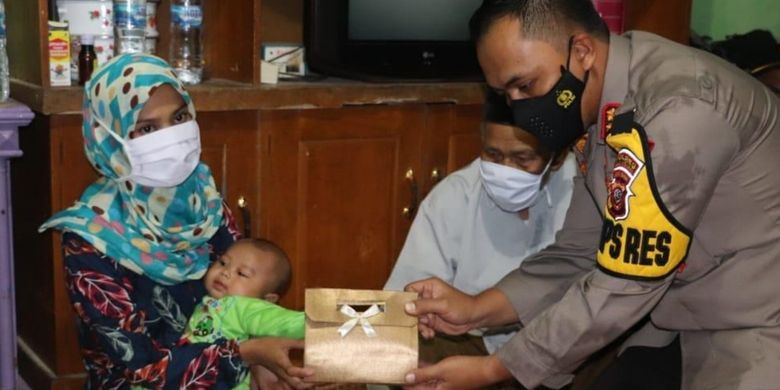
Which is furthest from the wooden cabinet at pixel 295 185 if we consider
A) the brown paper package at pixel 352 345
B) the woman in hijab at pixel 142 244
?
the brown paper package at pixel 352 345

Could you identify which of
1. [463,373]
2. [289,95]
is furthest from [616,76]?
[289,95]

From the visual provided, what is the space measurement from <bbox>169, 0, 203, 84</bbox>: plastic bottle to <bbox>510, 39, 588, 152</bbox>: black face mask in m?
1.28

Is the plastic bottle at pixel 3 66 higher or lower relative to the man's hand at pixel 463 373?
higher

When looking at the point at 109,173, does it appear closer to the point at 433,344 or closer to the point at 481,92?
the point at 433,344

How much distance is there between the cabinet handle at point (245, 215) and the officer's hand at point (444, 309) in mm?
849

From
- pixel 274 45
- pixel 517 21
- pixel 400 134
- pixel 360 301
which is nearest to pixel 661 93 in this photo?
pixel 517 21

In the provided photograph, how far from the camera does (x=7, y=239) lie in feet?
8.76

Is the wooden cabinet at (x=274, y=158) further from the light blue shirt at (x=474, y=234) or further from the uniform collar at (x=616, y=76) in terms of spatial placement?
the uniform collar at (x=616, y=76)

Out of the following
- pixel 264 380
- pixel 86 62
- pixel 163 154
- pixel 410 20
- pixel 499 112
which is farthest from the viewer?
pixel 410 20

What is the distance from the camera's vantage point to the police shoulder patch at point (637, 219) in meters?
1.74

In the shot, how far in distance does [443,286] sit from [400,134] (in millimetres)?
977

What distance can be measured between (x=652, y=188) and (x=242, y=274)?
1.11 metres

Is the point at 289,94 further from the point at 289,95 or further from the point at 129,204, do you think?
the point at 129,204

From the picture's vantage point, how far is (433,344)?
8.84 feet
